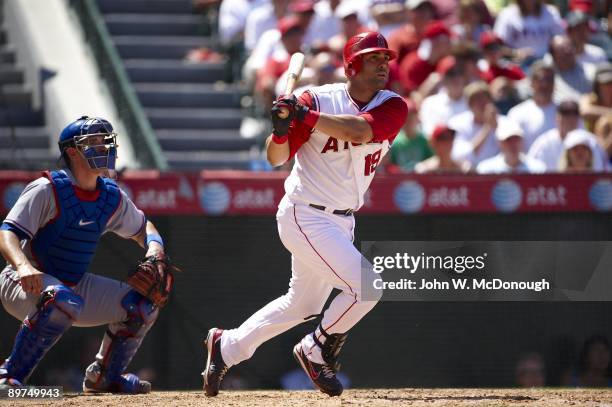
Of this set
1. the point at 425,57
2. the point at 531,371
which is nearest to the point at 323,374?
the point at 531,371

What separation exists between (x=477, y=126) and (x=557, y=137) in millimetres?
738

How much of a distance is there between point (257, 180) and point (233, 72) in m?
4.00

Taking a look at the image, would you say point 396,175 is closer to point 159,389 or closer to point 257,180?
point 257,180

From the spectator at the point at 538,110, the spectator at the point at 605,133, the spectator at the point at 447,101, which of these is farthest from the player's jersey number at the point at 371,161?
the spectator at the point at 538,110

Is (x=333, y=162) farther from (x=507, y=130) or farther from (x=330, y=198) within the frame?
(x=507, y=130)

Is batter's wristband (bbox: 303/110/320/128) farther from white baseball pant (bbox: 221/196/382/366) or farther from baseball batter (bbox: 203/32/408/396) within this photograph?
white baseball pant (bbox: 221/196/382/366)

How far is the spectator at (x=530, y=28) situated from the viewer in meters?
11.6

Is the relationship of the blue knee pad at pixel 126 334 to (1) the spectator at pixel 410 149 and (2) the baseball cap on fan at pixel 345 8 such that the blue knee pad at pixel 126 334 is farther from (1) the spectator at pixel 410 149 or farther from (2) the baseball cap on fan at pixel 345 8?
(2) the baseball cap on fan at pixel 345 8

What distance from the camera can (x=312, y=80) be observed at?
991cm

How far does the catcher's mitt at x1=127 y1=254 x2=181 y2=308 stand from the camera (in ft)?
21.8

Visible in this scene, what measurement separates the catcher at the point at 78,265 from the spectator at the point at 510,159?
3491mm

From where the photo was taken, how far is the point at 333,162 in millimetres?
6301

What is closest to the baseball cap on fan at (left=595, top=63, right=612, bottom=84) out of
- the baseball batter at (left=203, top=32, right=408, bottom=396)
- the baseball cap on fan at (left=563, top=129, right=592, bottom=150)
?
the baseball cap on fan at (left=563, top=129, right=592, bottom=150)

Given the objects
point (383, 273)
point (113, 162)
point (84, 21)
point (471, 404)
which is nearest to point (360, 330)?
point (383, 273)
